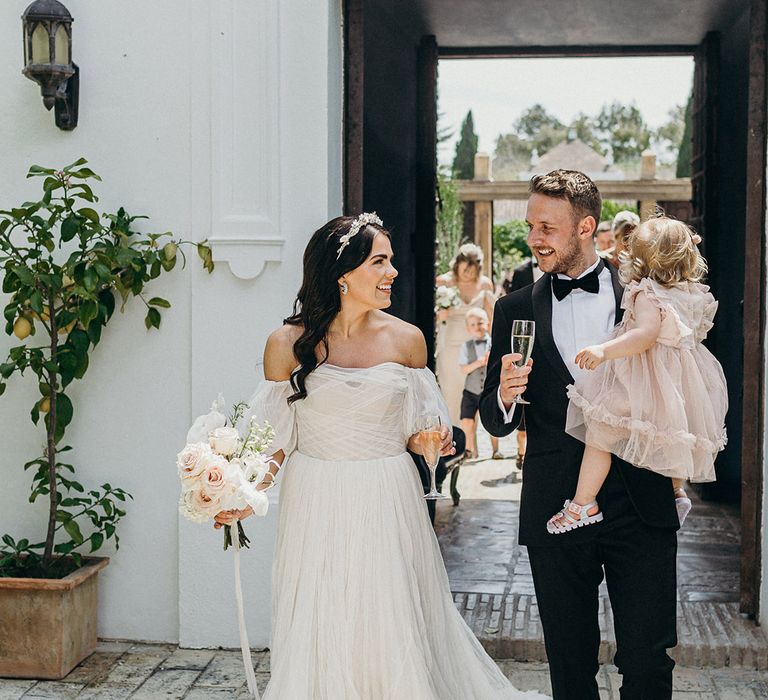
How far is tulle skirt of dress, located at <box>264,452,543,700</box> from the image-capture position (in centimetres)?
340

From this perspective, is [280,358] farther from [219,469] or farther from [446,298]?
[446,298]

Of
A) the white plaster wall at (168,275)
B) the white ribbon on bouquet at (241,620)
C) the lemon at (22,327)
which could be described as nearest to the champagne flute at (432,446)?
the white ribbon on bouquet at (241,620)

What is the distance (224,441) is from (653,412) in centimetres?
123

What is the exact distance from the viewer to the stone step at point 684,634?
14.9 feet

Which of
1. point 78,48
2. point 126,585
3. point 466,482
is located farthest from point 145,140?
point 466,482

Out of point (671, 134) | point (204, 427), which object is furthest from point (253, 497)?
point (671, 134)

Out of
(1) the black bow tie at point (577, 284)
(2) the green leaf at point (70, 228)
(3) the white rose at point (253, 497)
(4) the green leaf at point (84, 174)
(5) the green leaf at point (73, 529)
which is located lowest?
(5) the green leaf at point (73, 529)

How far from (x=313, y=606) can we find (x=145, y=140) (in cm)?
236

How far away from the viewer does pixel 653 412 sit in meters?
3.08

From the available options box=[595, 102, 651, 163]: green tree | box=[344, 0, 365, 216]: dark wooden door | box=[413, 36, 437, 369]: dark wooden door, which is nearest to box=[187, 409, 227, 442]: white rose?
box=[344, 0, 365, 216]: dark wooden door

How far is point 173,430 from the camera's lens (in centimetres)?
485

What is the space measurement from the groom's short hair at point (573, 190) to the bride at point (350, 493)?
1.86 feet

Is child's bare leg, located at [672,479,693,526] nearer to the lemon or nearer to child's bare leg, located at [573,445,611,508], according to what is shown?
child's bare leg, located at [573,445,611,508]

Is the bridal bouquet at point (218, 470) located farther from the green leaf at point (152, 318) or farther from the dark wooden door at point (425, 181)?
the dark wooden door at point (425, 181)
